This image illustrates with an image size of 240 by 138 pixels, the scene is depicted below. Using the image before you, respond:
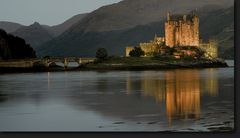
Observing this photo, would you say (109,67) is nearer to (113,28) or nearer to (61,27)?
(113,28)

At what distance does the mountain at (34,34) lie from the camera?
21.0 ft

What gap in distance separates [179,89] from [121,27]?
1122mm

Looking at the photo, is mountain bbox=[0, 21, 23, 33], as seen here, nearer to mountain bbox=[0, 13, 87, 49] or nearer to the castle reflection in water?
mountain bbox=[0, 13, 87, 49]

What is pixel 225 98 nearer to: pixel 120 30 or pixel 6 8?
pixel 120 30

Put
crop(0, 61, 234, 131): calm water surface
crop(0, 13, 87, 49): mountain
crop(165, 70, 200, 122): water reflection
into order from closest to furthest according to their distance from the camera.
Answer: crop(0, 61, 234, 131): calm water surface, crop(165, 70, 200, 122): water reflection, crop(0, 13, 87, 49): mountain

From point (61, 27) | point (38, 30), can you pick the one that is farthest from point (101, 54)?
point (38, 30)

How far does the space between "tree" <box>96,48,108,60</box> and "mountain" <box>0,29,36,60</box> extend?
0.83 metres

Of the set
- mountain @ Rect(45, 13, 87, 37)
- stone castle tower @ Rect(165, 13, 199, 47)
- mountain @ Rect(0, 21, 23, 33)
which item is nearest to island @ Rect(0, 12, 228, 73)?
stone castle tower @ Rect(165, 13, 199, 47)

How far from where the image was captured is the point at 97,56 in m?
6.51

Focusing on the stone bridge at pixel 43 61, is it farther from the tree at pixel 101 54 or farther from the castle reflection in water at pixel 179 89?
the castle reflection in water at pixel 179 89

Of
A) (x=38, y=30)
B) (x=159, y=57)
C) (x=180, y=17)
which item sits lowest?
(x=159, y=57)

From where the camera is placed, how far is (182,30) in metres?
6.58

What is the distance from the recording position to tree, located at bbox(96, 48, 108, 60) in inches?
254

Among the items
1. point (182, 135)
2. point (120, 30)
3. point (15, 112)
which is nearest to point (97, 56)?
point (120, 30)
